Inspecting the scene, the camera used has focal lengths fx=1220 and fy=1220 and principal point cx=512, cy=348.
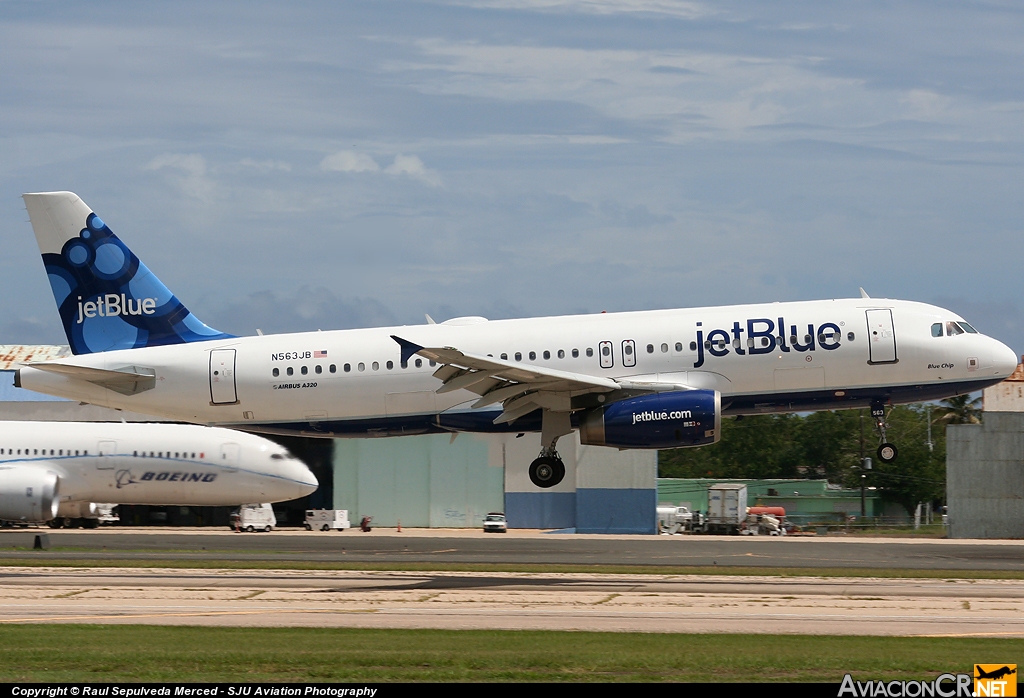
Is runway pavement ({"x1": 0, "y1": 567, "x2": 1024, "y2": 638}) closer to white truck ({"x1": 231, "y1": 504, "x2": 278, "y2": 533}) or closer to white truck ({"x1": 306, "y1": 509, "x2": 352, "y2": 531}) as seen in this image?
white truck ({"x1": 231, "y1": 504, "x2": 278, "y2": 533})

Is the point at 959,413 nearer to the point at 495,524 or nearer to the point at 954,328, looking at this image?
the point at 495,524

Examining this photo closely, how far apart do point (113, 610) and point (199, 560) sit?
16026 mm

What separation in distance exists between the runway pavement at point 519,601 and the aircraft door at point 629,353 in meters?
6.30

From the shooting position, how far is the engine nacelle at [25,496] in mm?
59594

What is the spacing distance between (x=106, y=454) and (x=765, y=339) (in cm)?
4056

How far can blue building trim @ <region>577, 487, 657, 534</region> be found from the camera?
247 feet

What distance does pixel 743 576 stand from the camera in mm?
38750

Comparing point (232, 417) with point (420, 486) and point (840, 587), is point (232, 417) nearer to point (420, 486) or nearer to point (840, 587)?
point (840, 587)

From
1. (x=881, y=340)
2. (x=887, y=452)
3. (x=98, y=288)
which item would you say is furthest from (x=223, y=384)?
(x=887, y=452)

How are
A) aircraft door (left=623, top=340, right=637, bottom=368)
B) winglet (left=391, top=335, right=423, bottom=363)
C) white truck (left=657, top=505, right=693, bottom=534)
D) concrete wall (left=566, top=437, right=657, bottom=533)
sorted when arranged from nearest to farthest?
winglet (left=391, top=335, right=423, bottom=363)
aircraft door (left=623, top=340, right=637, bottom=368)
concrete wall (left=566, top=437, right=657, bottom=533)
white truck (left=657, top=505, right=693, bottom=534)

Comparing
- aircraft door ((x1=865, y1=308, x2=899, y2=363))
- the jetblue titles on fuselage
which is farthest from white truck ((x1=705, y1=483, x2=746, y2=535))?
the jetblue titles on fuselage

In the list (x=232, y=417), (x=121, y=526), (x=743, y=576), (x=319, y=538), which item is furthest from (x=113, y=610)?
(x=121, y=526)

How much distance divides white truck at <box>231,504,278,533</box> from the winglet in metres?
36.2

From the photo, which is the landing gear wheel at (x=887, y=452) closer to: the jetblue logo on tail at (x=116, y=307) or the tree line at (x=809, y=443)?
the jetblue logo on tail at (x=116, y=307)
